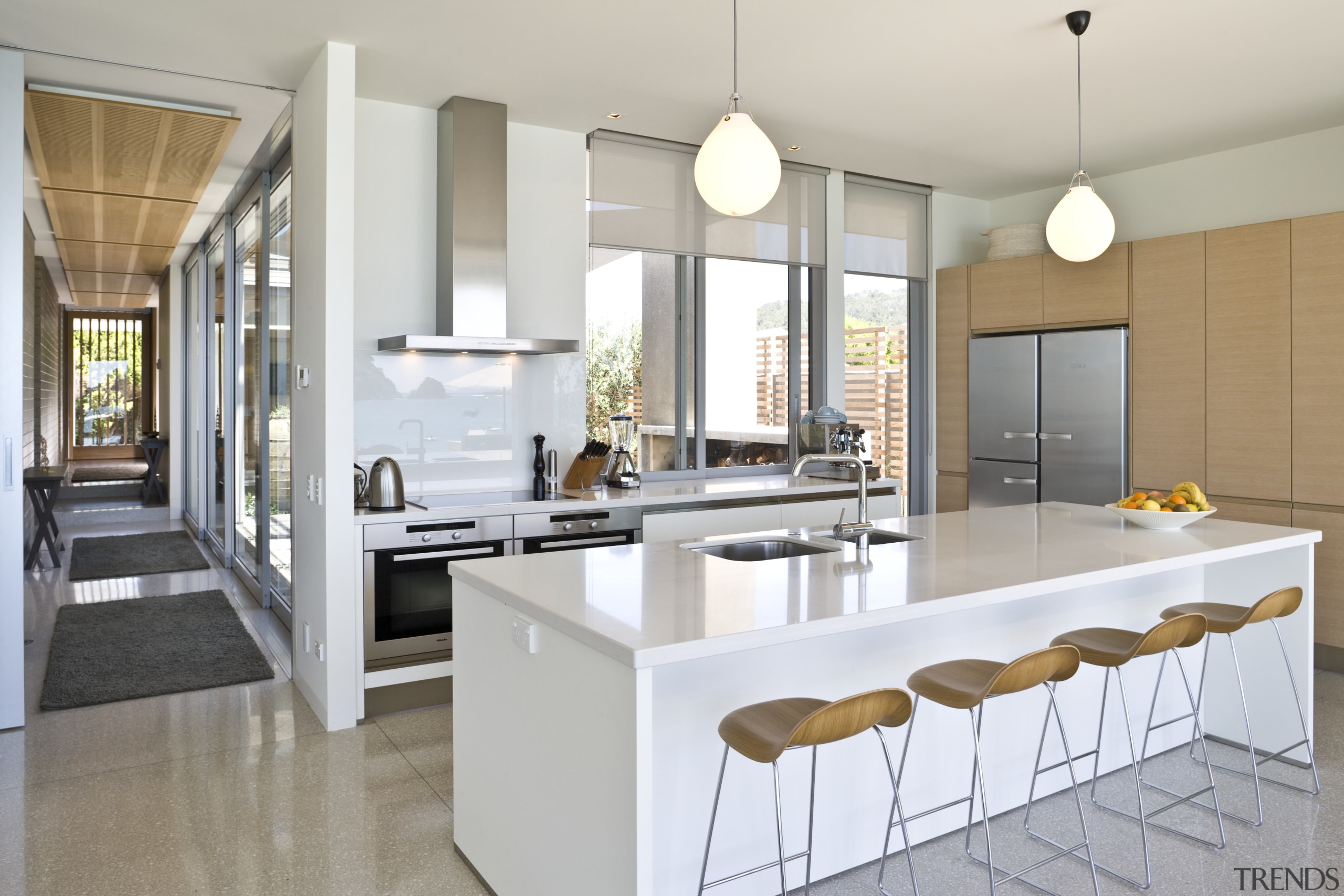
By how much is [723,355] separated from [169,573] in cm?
441

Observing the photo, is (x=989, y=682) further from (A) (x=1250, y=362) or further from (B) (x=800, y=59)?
(A) (x=1250, y=362)

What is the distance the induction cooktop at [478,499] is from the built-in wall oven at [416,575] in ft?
0.34

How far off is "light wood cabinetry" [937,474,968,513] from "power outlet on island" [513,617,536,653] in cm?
422

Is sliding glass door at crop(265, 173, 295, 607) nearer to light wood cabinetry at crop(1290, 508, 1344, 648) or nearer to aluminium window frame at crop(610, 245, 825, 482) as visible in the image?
aluminium window frame at crop(610, 245, 825, 482)

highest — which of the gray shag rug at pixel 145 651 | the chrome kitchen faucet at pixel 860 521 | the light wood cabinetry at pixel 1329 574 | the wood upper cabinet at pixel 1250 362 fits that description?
the wood upper cabinet at pixel 1250 362

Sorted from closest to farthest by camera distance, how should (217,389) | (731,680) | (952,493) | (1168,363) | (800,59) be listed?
(731,680) → (800,59) → (1168,363) → (952,493) → (217,389)

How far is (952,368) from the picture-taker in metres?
5.96

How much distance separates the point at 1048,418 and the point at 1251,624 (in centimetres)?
234

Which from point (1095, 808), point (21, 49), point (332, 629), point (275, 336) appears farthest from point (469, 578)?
point (275, 336)

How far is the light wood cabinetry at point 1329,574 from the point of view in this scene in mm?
4258

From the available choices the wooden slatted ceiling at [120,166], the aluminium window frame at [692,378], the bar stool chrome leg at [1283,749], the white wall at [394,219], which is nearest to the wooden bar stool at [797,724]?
the bar stool chrome leg at [1283,749]

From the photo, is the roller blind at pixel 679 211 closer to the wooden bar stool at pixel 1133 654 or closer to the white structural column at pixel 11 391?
the white structural column at pixel 11 391

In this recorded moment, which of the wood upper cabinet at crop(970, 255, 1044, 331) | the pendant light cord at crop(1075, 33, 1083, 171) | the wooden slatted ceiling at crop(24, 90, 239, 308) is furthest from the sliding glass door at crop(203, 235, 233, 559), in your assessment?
the wood upper cabinet at crop(970, 255, 1044, 331)

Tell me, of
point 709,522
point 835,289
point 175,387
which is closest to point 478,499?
point 709,522
